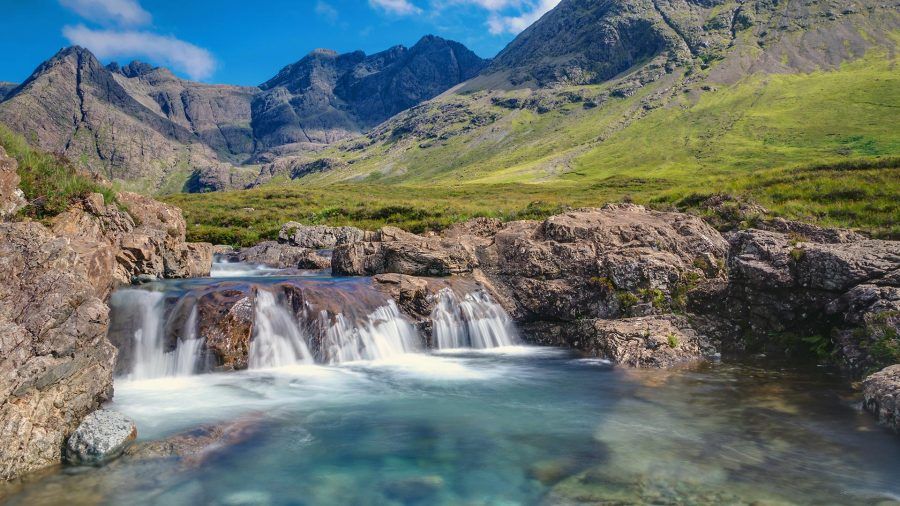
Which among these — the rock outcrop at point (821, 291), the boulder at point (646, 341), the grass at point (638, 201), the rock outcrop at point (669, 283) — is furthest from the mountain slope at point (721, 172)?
the boulder at point (646, 341)

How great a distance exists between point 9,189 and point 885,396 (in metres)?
27.3

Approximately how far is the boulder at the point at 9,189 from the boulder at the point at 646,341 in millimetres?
21383

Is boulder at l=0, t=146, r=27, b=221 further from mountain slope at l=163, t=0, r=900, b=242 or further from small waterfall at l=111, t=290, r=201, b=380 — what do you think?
mountain slope at l=163, t=0, r=900, b=242

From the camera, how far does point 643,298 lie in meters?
20.4

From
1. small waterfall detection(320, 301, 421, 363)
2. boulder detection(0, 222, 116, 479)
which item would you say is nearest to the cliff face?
boulder detection(0, 222, 116, 479)

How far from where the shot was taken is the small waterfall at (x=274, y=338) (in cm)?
1823

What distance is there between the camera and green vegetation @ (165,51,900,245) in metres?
31.6

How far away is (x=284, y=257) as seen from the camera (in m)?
43.4

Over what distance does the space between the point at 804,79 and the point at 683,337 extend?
22157cm

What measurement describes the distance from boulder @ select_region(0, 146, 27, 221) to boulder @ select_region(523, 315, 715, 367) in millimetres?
21383

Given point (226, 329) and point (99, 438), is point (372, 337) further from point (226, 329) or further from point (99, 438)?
point (99, 438)

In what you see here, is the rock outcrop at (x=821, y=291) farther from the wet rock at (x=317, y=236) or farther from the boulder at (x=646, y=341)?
the wet rock at (x=317, y=236)

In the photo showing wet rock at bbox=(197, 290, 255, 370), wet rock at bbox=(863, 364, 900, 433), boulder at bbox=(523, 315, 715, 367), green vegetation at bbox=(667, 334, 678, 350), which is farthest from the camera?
green vegetation at bbox=(667, 334, 678, 350)

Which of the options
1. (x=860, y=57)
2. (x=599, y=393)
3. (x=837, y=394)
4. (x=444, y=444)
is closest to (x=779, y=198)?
(x=837, y=394)
